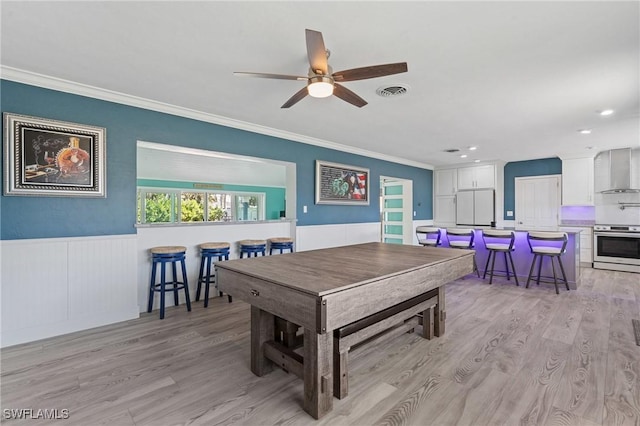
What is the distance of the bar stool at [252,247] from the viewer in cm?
404

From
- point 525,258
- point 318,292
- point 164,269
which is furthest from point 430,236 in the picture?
point 318,292

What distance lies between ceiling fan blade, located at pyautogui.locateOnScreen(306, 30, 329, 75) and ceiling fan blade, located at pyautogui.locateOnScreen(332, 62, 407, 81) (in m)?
0.13

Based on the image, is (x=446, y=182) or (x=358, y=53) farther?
(x=446, y=182)

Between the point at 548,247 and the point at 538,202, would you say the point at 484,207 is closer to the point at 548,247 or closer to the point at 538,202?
the point at 538,202

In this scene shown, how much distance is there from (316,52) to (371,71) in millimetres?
404

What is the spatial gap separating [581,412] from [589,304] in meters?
2.68

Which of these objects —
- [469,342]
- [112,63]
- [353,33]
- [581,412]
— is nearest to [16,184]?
[112,63]

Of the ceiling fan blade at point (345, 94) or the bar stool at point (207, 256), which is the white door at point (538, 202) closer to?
the ceiling fan blade at point (345, 94)

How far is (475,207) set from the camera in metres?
7.32

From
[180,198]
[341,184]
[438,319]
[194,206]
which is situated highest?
[341,184]

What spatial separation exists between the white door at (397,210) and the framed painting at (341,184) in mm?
1429

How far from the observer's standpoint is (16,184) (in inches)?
104

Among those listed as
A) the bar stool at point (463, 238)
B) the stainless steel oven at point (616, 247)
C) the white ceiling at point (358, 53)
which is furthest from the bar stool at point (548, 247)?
the stainless steel oven at point (616, 247)

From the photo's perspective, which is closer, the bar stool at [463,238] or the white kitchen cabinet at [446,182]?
the bar stool at [463,238]
